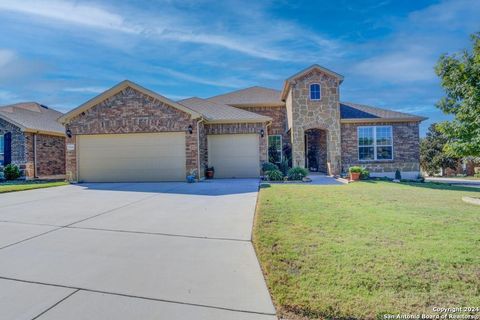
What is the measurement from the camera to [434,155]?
2548 cm

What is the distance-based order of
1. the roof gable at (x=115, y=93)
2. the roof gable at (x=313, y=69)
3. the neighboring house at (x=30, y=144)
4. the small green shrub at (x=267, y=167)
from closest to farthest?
the roof gable at (x=115, y=93)
the small green shrub at (x=267, y=167)
the roof gable at (x=313, y=69)
the neighboring house at (x=30, y=144)

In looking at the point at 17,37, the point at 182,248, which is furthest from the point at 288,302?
the point at 17,37

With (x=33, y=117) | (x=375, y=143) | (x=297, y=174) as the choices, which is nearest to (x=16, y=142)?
(x=33, y=117)

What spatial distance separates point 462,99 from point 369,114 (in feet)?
28.4

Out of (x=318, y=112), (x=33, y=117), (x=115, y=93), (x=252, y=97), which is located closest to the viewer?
(x=115, y=93)

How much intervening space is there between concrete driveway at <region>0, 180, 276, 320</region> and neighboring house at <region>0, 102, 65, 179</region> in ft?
42.7

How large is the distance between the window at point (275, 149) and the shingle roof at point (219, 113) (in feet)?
11.5

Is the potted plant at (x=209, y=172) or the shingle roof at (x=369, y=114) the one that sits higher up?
the shingle roof at (x=369, y=114)

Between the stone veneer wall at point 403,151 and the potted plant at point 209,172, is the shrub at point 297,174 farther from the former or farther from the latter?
the stone veneer wall at point 403,151

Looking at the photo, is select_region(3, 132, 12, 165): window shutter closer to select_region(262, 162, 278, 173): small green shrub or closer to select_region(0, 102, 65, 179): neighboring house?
select_region(0, 102, 65, 179): neighboring house

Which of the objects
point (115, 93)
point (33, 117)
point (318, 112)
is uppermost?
point (115, 93)

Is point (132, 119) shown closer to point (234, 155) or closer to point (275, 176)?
point (234, 155)

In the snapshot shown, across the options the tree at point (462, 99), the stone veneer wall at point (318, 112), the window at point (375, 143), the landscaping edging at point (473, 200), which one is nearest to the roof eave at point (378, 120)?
the window at point (375, 143)

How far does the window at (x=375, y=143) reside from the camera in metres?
16.5
